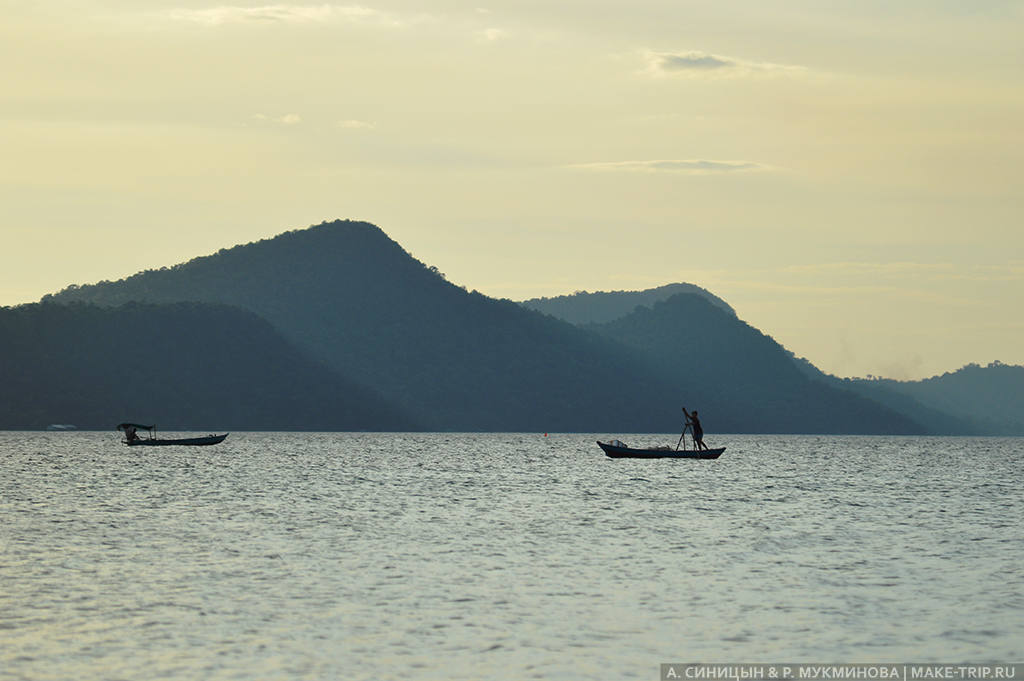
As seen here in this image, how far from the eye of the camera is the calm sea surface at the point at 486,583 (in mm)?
33188

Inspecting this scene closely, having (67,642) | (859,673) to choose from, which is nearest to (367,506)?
(67,642)

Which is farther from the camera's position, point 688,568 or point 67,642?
point 688,568

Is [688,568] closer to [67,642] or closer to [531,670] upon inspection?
[531,670]

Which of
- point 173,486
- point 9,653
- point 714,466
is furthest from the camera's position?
point 714,466

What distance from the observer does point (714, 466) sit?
166m

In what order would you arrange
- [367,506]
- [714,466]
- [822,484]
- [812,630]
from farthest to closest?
[714,466] < [822,484] < [367,506] < [812,630]

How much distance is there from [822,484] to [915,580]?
77.1 metres

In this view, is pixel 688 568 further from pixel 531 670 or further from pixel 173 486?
pixel 173 486

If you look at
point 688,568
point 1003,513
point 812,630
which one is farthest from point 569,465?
point 812,630

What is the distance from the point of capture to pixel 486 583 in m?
46.2

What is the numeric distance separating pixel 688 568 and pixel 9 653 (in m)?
26.7

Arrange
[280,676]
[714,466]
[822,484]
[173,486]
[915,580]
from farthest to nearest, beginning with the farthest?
[714,466], [822,484], [173,486], [915,580], [280,676]

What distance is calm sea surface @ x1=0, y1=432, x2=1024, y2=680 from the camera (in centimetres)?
3319

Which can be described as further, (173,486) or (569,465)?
(569,465)
